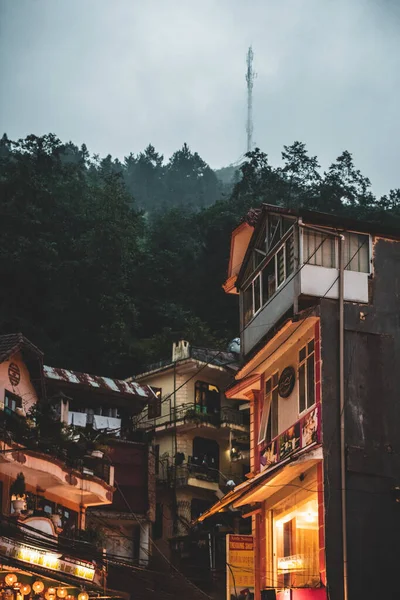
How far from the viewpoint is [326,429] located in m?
23.4

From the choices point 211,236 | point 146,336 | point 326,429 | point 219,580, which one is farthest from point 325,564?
point 211,236

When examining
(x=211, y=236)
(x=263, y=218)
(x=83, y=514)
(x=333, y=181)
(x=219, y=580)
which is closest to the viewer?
(x=263, y=218)

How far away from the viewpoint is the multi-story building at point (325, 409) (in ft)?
74.4

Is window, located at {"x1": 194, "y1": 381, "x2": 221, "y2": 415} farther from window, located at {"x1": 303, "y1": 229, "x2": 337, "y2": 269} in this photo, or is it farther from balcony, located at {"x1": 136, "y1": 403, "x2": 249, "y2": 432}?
window, located at {"x1": 303, "y1": 229, "x2": 337, "y2": 269}

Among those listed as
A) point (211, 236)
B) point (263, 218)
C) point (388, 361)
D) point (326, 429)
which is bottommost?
point (326, 429)

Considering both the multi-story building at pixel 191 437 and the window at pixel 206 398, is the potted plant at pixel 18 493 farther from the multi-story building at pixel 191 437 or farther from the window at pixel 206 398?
the window at pixel 206 398

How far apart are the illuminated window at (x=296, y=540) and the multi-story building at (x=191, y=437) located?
65.8 feet

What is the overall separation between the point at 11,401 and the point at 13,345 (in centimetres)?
178

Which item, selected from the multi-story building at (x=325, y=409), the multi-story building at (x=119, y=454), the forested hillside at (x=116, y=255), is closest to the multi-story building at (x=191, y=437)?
the multi-story building at (x=119, y=454)

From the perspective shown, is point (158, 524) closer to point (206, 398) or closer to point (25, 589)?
point (206, 398)

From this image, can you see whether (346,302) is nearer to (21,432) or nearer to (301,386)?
(301,386)

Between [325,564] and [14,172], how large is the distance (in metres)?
45.2

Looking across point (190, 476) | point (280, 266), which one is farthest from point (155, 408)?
point (280, 266)

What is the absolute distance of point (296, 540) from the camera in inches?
1013
